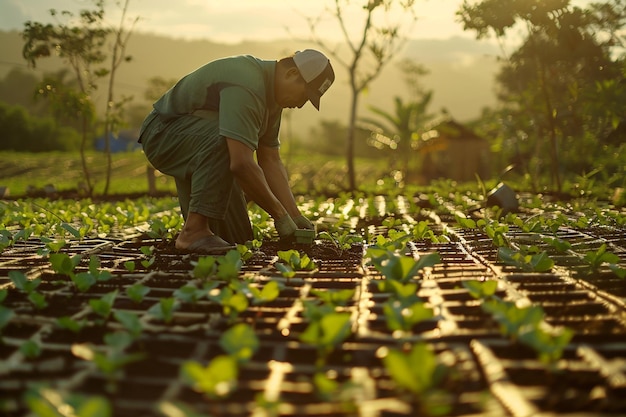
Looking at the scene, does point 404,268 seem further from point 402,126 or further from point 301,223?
point 402,126

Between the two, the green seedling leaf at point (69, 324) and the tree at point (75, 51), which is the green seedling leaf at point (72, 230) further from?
the tree at point (75, 51)

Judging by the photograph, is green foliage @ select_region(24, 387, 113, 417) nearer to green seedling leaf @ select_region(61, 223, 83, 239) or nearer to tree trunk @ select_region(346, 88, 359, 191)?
green seedling leaf @ select_region(61, 223, 83, 239)

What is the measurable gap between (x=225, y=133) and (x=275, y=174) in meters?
0.71

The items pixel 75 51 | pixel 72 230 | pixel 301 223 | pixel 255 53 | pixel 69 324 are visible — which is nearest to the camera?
pixel 69 324

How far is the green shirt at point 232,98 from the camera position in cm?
259

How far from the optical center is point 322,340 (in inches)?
45.2

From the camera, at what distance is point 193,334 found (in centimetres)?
142

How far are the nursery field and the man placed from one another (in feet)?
1.27

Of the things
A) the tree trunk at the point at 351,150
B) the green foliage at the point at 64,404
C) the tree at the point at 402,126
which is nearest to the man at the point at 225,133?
the green foliage at the point at 64,404

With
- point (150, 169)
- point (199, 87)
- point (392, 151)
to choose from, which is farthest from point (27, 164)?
point (199, 87)

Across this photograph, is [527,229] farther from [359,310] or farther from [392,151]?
[392,151]

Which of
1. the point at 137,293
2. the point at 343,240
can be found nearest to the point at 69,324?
the point at 137,293

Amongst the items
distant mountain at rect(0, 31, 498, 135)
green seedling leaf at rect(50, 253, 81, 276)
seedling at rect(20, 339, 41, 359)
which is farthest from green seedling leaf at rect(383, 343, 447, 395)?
distant mountain at rect(0, 31, 498, 135)

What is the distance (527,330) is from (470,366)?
0.16m
